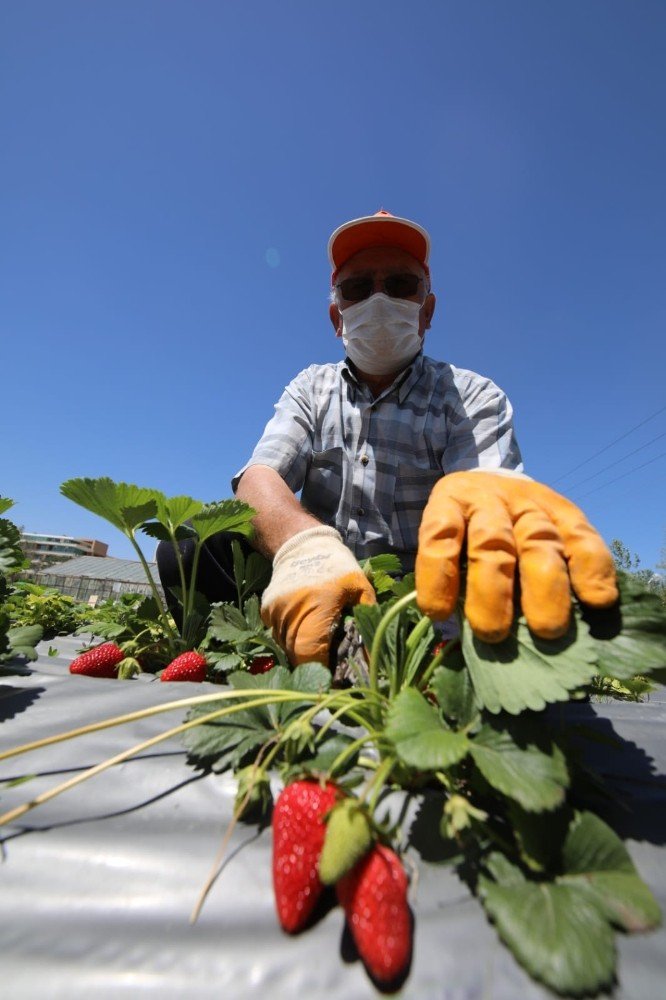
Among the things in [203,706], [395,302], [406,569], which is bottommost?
[203,706]

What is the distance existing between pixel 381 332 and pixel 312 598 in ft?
6.00

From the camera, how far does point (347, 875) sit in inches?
20.7

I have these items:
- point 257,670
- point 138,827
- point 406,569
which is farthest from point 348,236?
point 138,827

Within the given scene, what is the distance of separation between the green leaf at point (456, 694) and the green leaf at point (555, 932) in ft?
0.65

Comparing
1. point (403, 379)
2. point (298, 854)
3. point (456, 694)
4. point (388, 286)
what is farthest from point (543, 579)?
point (388, 286)

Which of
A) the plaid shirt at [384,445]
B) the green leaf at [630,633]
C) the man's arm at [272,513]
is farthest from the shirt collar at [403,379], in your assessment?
the green leaf at [630,633]

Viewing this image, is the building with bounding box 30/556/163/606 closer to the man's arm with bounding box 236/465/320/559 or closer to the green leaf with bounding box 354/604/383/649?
the man's arm with bounding box 236/465/320/559

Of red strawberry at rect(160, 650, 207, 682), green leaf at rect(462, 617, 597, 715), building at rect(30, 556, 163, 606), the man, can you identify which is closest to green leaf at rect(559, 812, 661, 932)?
green leaf at rect(462, 617, 597, 715)

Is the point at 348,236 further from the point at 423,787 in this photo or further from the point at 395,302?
the point at 423,787

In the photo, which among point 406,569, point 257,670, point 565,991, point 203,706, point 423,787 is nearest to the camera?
point 565,991

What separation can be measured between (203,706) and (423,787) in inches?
15.9

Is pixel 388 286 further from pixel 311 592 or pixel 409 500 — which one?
pixel 311 592

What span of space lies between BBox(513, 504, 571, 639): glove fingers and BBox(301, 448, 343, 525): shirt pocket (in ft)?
6.21

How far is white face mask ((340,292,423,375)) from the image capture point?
101 inches
